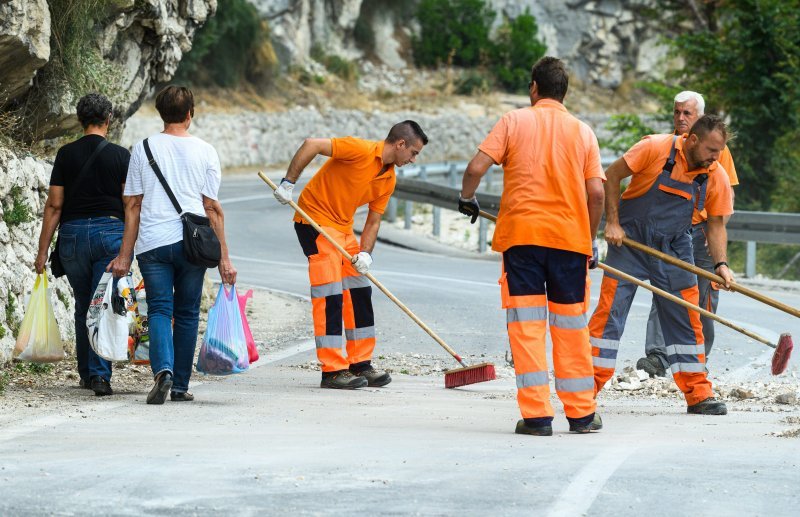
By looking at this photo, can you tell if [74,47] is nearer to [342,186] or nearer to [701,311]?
[342,186]

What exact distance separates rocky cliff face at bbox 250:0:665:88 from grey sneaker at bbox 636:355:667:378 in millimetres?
36005

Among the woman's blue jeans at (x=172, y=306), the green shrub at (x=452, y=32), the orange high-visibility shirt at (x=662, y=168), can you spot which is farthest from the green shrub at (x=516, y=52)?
the woman's blue jeans at (x=172, y=306)

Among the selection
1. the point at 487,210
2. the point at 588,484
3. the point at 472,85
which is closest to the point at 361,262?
the point at 588,484

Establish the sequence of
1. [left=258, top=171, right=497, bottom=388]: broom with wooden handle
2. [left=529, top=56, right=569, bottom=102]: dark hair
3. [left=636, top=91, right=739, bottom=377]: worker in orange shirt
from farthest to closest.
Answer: [left=636, top=91, right=739, bottom=377]: worker in orange shirt < [left=258, top=171, right=497, bottom=388]: broom with wooden handle < [left=529, top=56, right=569, bottom=102]: dark hair

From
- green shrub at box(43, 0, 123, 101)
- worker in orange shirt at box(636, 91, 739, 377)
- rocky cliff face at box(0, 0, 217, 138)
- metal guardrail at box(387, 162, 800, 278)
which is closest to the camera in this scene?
worker in orange shirt at box(636, 91, 739, 377)

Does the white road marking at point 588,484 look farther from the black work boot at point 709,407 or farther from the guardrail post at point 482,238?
the guardrail post at point 482,238

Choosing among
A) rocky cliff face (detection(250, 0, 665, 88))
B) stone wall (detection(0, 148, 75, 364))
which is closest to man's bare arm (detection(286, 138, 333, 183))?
stone wall (detection(0, 148, 75, 364))

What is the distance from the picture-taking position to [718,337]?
1197 cm

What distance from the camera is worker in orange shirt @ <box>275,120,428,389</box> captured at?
8.92m

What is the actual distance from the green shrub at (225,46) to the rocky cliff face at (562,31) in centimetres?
580

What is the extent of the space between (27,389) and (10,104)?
11.4 ft

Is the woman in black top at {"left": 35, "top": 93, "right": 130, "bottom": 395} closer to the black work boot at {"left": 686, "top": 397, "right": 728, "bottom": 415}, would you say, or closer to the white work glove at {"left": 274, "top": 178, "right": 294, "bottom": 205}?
the white work glove at {"left": 274, "top": 178, "right": 294, "bottom": 205}

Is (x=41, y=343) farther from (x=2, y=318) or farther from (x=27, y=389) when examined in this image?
(x=2, y=318)

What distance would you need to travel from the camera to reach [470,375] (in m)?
9.09
